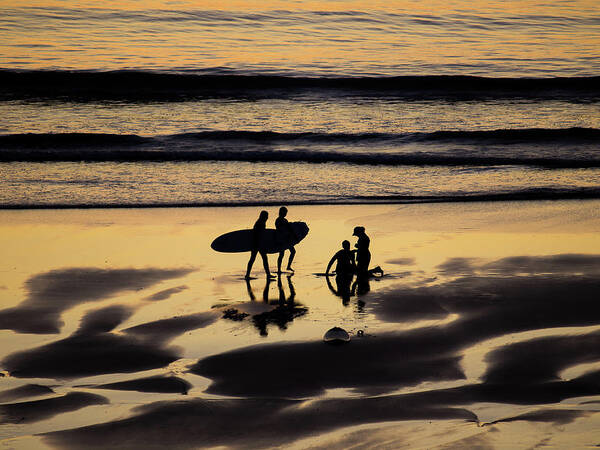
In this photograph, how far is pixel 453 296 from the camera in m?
12.9

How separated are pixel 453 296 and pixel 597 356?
292 cm

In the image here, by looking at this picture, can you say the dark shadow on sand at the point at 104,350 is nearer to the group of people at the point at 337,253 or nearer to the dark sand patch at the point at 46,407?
the dark sand patch at the point at 46,407

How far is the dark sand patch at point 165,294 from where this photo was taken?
42.1 feet

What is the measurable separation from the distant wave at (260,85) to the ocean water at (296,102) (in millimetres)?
100

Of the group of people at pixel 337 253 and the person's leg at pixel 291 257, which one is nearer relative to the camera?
the group of people at pixel 337 253

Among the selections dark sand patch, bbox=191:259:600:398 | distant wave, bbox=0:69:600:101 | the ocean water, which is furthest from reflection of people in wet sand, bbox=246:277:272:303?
distant wave, bbox=0:69:600:101

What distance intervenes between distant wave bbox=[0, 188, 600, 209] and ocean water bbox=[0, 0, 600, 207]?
0.40 feet

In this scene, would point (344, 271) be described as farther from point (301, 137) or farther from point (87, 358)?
point (301, 137)

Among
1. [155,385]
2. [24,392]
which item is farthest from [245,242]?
[24,392]

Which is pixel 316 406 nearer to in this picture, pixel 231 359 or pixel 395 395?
pixel 395 395

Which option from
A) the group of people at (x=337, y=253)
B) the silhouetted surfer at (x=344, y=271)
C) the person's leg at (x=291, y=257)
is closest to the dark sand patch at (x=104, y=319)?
the group of people at (x=337, y=253)

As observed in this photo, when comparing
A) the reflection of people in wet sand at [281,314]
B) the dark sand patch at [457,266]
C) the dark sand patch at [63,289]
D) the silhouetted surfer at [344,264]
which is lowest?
the reflection of people in wet sand at [281,314]

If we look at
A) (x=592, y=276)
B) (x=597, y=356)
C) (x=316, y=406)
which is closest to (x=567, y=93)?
(x=592, y=276)

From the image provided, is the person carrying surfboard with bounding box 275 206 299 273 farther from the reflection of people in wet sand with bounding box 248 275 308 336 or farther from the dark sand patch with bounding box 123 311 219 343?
the dark sand patch with bounding box 123 311 219 343
